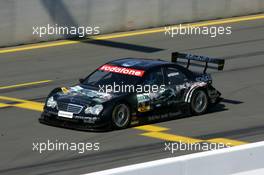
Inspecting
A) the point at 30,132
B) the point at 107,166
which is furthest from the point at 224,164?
the point at 30,132

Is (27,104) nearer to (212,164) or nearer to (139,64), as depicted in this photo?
(139,64)

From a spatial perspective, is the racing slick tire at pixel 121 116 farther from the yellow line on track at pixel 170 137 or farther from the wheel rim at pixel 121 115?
the yellow line on track at pixel 170 137

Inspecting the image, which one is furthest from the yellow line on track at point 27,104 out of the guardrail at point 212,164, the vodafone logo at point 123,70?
the guardrail at point 212,164

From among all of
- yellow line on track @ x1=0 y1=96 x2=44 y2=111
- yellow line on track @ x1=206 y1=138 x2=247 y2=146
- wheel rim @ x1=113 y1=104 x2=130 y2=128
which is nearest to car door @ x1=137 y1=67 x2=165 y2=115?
wheel rim @ x1=113 y1=104 x2=130 y2=128

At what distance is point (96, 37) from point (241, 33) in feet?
16.0

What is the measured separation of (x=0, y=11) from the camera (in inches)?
1030

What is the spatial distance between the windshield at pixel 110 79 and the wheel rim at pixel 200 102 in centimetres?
157

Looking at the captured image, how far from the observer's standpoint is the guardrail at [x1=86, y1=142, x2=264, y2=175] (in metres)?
9.81

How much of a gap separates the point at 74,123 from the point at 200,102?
10.3ft

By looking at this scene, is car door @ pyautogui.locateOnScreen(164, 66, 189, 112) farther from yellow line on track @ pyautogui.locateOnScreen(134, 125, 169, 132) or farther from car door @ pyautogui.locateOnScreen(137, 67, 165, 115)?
yellow line on track @ pyautogui.locateOnScreen(134, 125, 169, 132)

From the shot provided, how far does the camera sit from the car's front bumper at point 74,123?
16.6 metres

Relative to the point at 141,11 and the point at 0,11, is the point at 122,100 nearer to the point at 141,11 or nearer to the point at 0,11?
the point at 0,11

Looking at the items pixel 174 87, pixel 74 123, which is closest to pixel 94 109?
pixel 74 123

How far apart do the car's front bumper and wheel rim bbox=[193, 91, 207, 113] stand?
8.24ft
